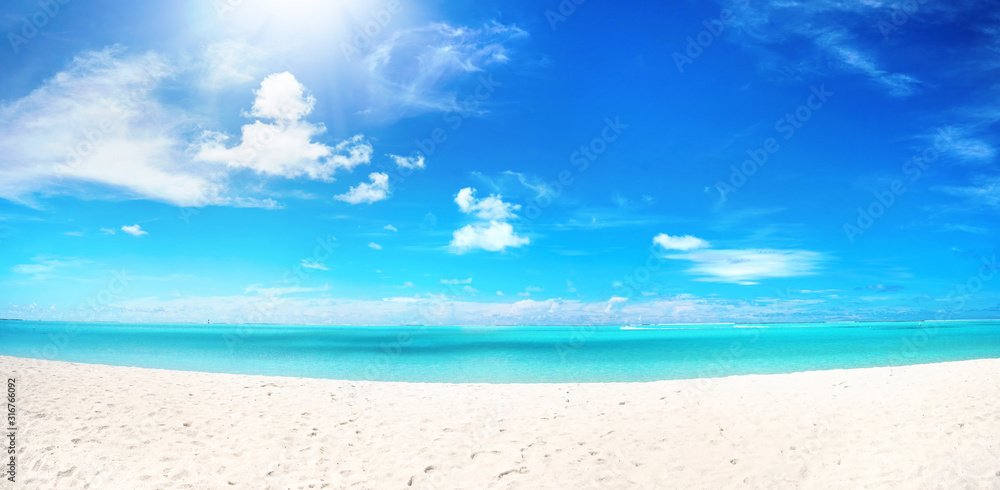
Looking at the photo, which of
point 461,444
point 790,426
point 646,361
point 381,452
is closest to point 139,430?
point 381,452

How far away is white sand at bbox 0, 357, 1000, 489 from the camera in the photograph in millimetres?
8742

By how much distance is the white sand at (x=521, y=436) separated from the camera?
874 cm

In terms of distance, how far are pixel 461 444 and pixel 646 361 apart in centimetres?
2372

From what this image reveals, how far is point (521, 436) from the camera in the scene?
10.9 meters

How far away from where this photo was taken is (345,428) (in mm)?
11719

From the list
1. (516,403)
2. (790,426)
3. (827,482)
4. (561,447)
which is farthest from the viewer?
(516,403)

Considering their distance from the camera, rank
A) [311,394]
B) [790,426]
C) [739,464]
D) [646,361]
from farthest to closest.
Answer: [646,361] < [311,394] < [790,426] < [739,464]

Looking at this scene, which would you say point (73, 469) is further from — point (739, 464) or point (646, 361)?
point (646, 361)

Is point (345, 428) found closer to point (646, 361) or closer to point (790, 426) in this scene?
point (790, 426)

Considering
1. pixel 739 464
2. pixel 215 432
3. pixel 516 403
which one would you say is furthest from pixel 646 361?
pixel 215 432

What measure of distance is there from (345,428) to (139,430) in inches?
195

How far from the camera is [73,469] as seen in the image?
9133 mm

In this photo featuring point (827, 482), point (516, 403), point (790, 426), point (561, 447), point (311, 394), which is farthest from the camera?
point (311, 394)

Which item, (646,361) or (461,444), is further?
(646,361)
